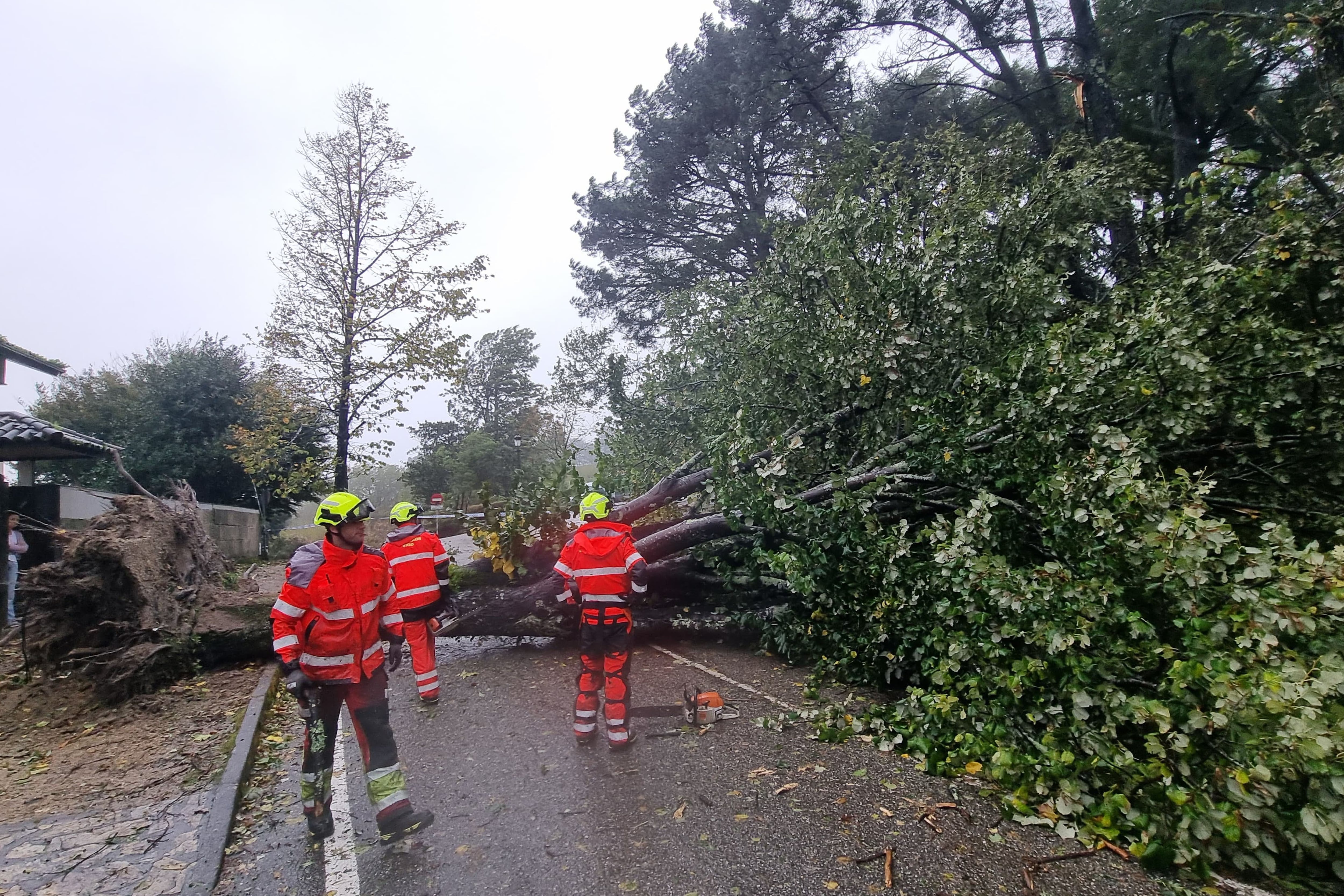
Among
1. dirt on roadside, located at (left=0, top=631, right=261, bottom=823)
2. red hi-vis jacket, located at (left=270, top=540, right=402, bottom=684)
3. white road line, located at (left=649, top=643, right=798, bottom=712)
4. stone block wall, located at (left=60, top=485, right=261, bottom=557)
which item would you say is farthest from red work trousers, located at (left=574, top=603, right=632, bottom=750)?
stone block wall, located at (left=60, top=485, right=261, bottom=557)

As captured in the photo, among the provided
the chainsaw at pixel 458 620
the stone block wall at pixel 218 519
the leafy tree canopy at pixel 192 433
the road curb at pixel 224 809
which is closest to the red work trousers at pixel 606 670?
the road curb at pixel 224 809

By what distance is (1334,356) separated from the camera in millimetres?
4328

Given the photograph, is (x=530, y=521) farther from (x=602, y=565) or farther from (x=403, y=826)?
(x=403, y=826)

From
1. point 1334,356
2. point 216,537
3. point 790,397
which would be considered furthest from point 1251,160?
point 216,537

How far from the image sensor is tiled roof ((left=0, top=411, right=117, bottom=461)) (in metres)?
8.96

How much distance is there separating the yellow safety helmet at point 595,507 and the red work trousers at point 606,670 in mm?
596

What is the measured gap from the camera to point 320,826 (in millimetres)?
3594

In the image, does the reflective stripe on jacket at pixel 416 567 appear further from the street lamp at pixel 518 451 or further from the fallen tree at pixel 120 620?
the street lamp at pixel 518 451

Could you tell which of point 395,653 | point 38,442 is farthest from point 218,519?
point 395,653

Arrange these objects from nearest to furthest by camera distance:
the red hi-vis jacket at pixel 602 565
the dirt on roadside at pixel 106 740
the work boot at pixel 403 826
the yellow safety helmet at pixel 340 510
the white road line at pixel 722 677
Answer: the work boot at pixel 403 826 → the yellow safety helmet at pixel 340 510 → the dirt on roadside at pixel 106 740 → the red hi-vis jacket at pixel 602 565 → the white road line at pixel 722 677

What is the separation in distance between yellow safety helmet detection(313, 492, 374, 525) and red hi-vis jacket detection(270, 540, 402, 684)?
13 centimetres

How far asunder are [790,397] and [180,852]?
19.5ft

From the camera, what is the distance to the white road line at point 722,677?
5.34 m

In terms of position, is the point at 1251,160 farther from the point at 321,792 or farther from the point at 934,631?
the point at 321,792
